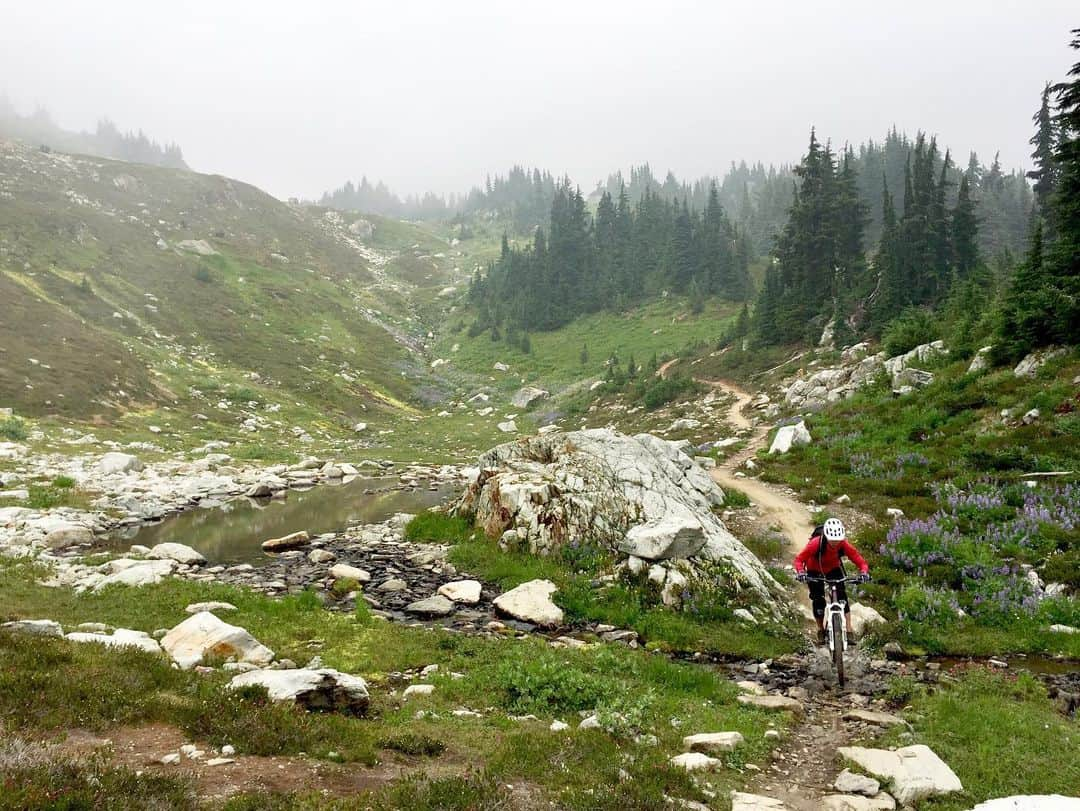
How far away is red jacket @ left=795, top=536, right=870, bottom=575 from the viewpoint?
1089 cm

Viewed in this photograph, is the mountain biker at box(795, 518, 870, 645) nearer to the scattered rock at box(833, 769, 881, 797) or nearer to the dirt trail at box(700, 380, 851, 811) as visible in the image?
the dirt trail at box(700, 380, 851, 811)

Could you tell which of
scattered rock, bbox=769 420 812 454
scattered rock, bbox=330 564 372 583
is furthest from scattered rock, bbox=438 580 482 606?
scattered rock, bbox=769 420 812 454

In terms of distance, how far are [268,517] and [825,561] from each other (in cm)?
2309

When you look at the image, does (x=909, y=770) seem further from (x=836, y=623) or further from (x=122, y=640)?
(x=122, y=640)

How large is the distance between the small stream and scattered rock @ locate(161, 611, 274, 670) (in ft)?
27.3

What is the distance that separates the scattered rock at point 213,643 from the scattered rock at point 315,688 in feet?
6.00

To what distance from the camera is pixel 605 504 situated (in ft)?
54.7

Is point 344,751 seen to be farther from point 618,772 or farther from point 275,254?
point 275,254

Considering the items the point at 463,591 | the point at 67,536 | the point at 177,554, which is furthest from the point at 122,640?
the point at 67,536

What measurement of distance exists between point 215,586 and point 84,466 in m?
20.5

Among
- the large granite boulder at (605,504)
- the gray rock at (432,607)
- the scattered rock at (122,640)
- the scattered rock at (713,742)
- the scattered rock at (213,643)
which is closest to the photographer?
the scattered rock at (713,742)

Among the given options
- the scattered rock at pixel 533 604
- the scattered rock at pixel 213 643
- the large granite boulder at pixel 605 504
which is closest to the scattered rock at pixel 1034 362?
the large granite boulder at pixel 605 504

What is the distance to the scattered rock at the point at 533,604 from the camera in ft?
43.6

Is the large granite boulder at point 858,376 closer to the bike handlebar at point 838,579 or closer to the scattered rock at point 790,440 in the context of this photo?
the scattered rock at point 790,440
